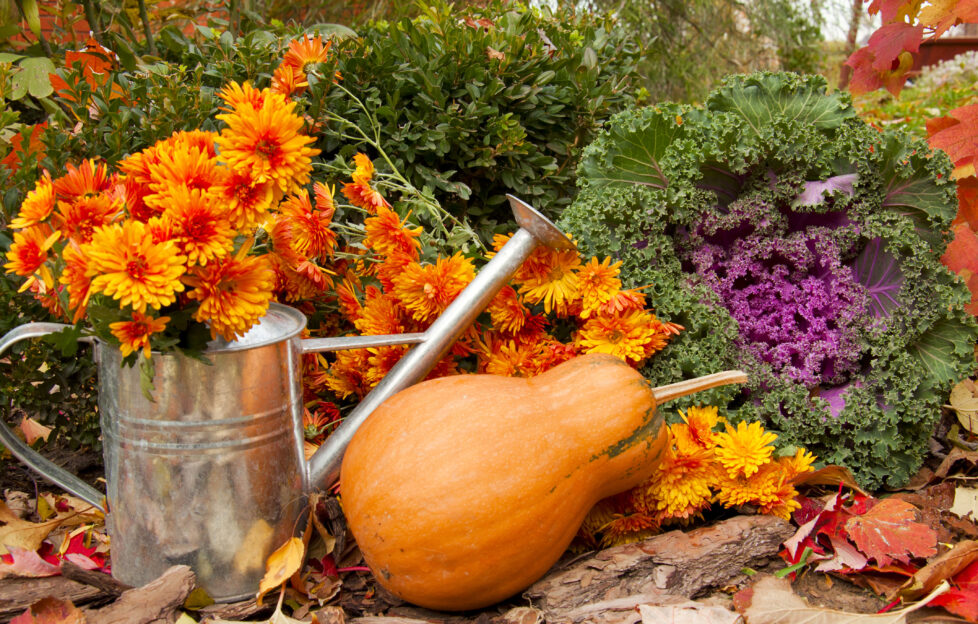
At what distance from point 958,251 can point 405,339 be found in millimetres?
1588

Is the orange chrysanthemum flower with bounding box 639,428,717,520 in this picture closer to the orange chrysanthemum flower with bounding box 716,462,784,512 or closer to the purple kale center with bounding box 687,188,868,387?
the orange chrysanthemum flower with bounding box 716,462,784,512

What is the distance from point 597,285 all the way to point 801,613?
803 mm

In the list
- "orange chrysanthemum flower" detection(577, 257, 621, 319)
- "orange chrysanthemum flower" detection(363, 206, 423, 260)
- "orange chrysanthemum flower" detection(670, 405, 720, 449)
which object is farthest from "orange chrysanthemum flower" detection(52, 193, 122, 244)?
"orange chrysanthemum flower" detection(670, 405, 720, 449)

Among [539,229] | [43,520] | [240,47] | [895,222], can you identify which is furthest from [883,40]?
[43,520]

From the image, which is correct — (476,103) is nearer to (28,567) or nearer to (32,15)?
(32,15)

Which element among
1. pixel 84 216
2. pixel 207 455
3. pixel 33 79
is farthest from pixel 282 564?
pixel 33 79

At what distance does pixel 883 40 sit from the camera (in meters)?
2.16

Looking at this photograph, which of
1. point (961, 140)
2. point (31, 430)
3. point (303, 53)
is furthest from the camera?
point (31, 430)

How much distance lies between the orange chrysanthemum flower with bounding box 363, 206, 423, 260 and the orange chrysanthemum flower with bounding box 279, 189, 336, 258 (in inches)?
4.1

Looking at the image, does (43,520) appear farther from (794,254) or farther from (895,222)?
(895,222)

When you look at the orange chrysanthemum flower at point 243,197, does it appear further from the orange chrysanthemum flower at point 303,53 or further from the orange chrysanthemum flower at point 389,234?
the orange chrysanthemum flower at point 303,53

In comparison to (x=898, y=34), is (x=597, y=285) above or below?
below

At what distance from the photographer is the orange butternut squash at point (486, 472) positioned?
1400mm

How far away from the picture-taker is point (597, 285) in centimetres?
178
